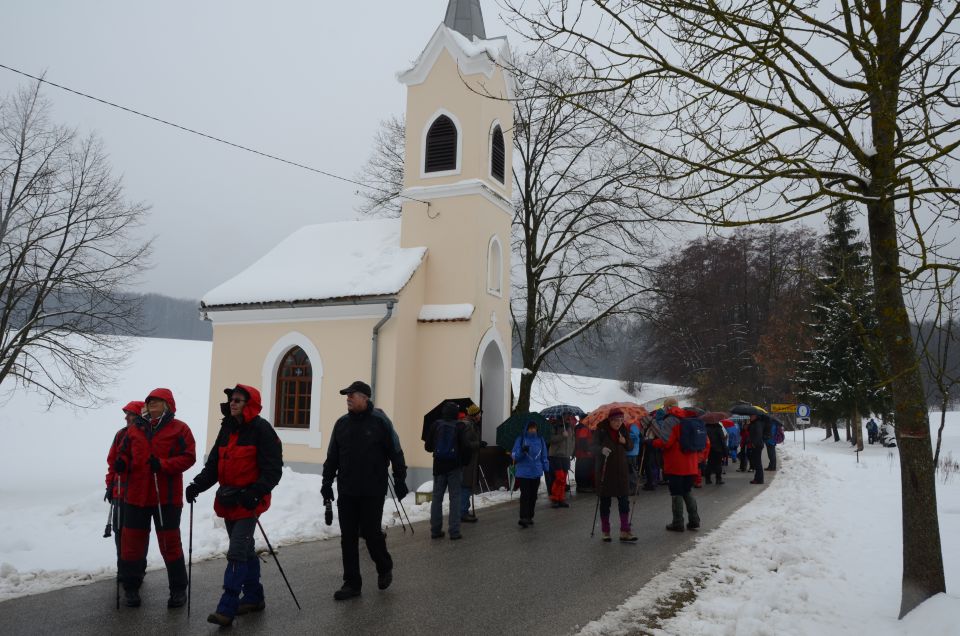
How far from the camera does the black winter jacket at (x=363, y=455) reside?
6.70 metres

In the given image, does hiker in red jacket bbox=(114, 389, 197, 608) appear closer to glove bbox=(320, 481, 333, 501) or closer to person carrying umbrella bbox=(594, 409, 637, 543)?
glove bbox=(320, 481, 333, 501)

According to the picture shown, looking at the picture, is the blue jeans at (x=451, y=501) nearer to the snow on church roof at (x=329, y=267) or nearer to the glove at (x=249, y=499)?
the glove at (x=249, y=499)

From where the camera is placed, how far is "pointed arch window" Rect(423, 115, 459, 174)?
59.5ft

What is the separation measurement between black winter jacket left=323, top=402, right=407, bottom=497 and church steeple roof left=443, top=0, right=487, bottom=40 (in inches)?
606

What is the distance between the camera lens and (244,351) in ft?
59.0

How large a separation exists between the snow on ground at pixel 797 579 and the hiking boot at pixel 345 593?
7.19ft

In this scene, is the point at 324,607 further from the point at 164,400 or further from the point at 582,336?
the point at 582,336

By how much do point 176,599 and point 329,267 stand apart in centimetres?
1291

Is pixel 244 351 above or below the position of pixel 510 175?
below

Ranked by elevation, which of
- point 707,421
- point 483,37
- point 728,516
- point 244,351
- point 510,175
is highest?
point 483,37

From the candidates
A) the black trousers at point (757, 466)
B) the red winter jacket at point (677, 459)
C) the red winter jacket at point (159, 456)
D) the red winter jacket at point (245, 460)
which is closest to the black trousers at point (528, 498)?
the red winter jacket at point (677, 459)

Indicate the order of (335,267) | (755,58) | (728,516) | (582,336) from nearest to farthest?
(755,58)
(728,516)
(335,267)
(582,336)

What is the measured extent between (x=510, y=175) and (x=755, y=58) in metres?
14.6

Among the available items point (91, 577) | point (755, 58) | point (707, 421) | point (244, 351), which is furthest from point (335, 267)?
point (755, 58)
